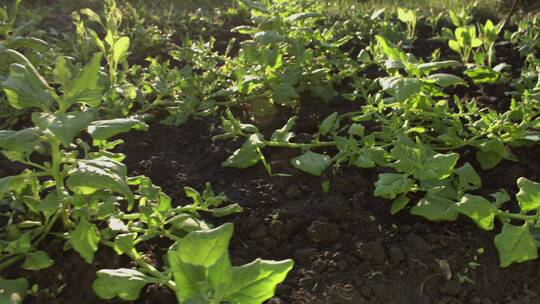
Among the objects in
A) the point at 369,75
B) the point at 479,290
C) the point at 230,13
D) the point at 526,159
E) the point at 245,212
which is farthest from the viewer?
the point at 230,13

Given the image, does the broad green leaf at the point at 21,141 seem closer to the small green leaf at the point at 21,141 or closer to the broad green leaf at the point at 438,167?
the small green leaf at the point at 21,141

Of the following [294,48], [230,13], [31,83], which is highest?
[31,83]

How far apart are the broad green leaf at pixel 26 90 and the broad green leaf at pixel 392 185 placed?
1104 millimetres

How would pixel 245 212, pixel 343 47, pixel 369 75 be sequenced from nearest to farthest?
pixel 245 212 → pixel 369 75 → pixel 343 47

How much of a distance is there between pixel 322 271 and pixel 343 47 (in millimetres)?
2211

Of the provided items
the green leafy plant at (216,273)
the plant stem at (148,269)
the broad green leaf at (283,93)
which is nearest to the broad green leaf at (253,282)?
the green leafy plant at (216,273)

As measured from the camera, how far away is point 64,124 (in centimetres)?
165

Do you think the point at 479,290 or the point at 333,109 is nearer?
the point at 479,290

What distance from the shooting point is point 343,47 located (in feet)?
13.1

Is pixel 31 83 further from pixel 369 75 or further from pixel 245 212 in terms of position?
pixel 369 75

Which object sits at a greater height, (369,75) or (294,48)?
(294,48)

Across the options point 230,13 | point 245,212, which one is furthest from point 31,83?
point 230,13

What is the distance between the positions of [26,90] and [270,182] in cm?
107

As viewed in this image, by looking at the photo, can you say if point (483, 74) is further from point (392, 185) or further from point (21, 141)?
point (21, 141)
